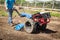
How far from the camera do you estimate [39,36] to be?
10.8 metres

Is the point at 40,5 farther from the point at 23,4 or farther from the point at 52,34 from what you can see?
the point at 52,34

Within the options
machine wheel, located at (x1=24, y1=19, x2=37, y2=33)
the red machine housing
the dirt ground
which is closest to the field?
the dirt ground

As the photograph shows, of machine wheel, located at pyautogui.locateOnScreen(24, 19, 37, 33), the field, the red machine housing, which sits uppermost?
the red machine housing

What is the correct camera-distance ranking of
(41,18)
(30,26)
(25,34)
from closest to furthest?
(25,34)
(41,18)
(30,26)

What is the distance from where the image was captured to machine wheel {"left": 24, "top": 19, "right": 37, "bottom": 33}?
11.3 m

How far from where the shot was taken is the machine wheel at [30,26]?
37.0 ft

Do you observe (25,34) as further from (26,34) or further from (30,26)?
(30,26)

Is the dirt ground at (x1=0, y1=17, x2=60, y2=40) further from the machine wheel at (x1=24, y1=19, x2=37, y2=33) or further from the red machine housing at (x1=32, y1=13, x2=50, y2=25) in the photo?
the red machine housing at (x1=32, y1=13, x2=50, y2=25)

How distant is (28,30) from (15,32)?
659 millimetres

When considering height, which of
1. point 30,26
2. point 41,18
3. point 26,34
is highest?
point 41,18

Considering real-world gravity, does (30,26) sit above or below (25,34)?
above

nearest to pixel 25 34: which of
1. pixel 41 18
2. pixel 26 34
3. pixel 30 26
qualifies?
pixel 26 34

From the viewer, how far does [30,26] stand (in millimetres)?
11820

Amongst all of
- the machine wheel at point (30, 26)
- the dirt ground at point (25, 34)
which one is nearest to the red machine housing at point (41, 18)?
the machine wheel at point (30, 26)
